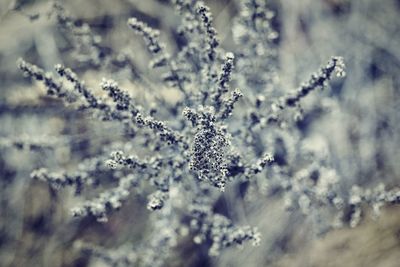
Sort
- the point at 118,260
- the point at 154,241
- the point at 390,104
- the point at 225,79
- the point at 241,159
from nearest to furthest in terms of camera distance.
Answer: the point at 225,79
the point at 241,159
the point at 154,241
the point at 118,260
the point at 390,104

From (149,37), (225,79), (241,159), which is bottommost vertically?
(241,159)

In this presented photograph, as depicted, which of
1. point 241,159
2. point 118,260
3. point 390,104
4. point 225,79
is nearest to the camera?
point 225,79

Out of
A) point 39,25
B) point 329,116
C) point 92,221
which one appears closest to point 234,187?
point 329,116

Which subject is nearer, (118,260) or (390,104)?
(118,260)

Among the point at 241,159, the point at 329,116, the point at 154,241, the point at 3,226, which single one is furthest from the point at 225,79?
the point at 3,226

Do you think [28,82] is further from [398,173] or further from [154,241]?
[398,173]

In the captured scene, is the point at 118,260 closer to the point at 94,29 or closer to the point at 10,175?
the point at 10,175

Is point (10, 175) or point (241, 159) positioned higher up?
point (10, 175)
